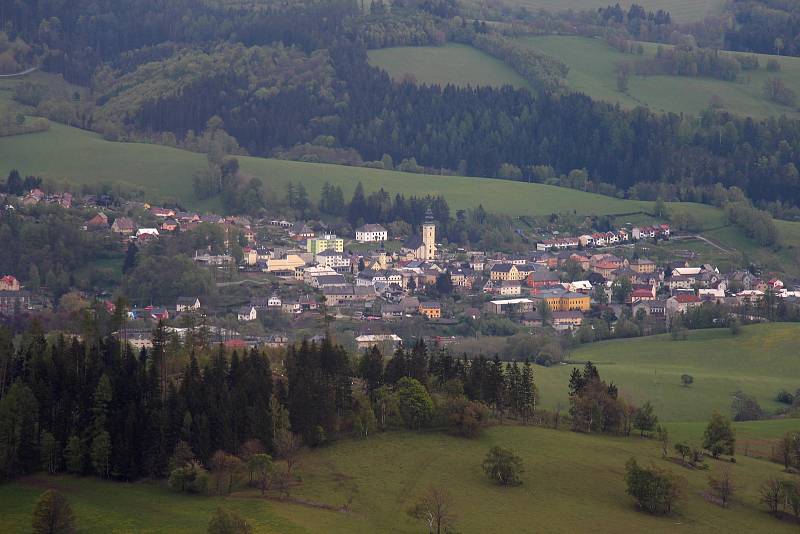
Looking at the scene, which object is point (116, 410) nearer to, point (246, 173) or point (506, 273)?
point (506, 273)

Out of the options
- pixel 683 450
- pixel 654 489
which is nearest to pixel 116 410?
pixel 654 489

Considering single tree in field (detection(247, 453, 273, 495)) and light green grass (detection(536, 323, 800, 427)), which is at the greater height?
single tree in field (detection(247, 453, 273, 495))

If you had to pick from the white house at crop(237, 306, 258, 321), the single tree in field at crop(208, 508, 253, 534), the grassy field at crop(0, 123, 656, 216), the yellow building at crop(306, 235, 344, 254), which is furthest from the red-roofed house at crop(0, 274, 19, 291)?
the single tree in field at crop(208, 508, 253, 534)

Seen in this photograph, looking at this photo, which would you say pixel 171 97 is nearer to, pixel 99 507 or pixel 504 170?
pixel 504 170

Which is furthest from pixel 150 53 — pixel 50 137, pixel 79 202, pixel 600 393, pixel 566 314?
pixel 600 393

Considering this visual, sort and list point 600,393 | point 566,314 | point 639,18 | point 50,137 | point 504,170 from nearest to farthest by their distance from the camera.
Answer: point 600,393 → point 566,314 → point 50,137 → point 504,170 → point 639,18

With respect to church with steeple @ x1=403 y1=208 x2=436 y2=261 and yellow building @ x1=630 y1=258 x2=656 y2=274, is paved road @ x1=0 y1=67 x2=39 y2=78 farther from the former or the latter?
yellow building @ x1=630 y1=258 x2=656 y2=274
